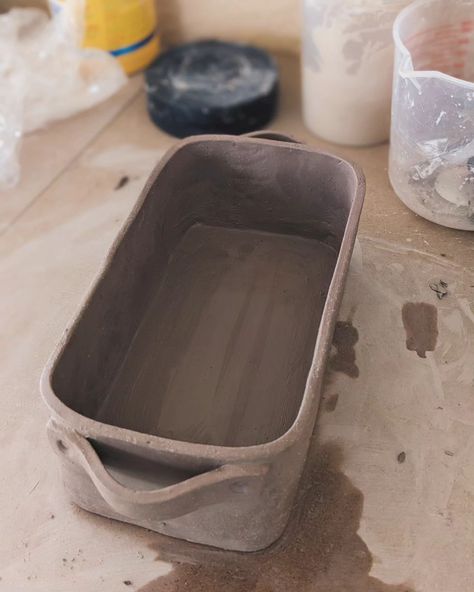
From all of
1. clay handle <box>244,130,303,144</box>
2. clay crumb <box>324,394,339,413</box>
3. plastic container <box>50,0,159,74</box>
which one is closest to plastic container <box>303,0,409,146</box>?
clay handle <box>244,130,303,144</box>

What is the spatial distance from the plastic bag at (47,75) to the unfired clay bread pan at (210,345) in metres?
0.33

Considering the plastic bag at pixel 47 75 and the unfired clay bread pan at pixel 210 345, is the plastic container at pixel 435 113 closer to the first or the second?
the unfired clay bread pan at pixel 210 345

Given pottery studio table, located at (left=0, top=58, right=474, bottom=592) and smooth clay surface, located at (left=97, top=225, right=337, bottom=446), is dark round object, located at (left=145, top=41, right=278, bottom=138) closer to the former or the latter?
pottery studio table, located at (left=0, top=58, right=474, bottom=592)

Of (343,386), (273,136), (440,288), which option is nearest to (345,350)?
(343,386)

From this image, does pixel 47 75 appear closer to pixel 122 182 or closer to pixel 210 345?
pixel 122 182

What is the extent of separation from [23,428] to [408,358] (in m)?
0.42

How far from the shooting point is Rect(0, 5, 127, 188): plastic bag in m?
1.04

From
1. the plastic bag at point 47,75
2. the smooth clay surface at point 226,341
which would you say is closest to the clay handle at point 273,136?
the smooth clay surface at point 226,341

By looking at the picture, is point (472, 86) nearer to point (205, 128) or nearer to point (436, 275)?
point (436, 275)

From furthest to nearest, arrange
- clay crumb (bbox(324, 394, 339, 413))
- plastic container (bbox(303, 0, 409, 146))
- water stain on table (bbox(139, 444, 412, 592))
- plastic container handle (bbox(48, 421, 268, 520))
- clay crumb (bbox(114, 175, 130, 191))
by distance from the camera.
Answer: clay crumb (bbox(114, 175, 130, 191)) → plastic container (bbox(303, 0, 409, 146)) → clay crumb (bbox(324, 394, 339, 413)) → water stain on table (bbox(139, 444, 412, 592)) → plastic container handle (bbox(48, 421, 268, 520))

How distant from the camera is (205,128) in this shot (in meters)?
1.03

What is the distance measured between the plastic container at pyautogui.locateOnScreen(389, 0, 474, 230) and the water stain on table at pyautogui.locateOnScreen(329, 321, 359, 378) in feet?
0.70

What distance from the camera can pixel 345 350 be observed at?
0.79 metres

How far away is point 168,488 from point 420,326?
400 millimetres
